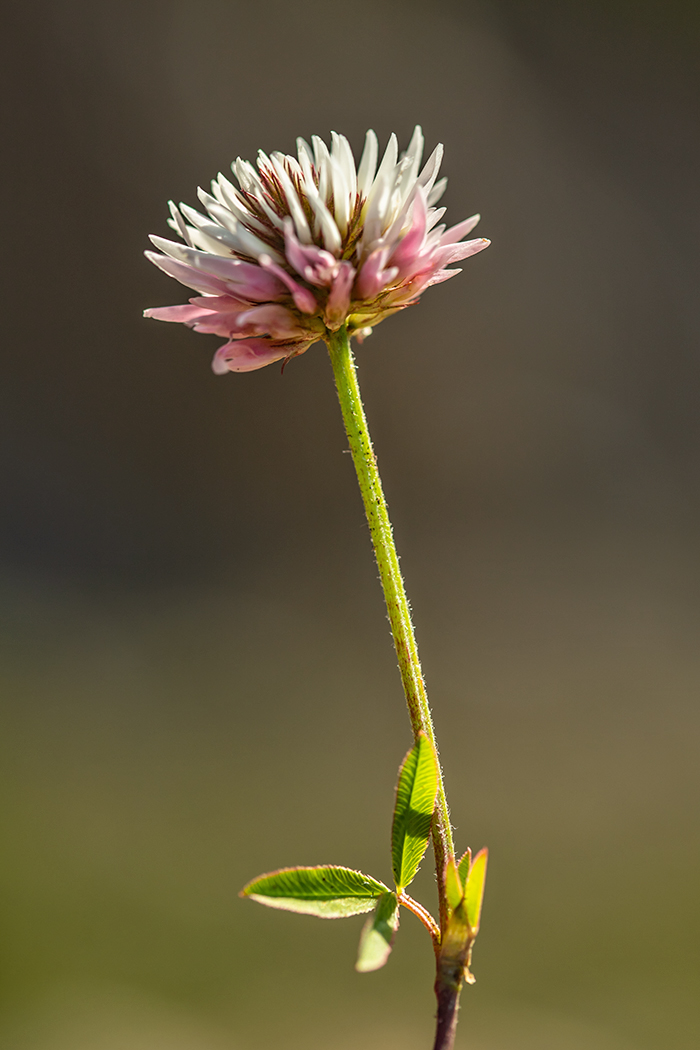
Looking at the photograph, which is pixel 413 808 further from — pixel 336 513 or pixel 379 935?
pixel 336 513

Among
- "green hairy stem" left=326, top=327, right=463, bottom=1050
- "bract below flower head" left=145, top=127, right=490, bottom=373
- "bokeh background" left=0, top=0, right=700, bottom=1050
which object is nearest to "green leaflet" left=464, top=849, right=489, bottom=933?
"green hairy stem" left=326, top=327, right=463, bottom=1050

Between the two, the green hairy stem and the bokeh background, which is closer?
the green hairy stem

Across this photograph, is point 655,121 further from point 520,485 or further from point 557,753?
point 557,753

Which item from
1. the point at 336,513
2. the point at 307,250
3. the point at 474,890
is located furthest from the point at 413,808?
the point at 336,513

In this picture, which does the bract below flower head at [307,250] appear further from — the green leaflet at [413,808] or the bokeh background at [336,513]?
the bokeh background at [336,513]

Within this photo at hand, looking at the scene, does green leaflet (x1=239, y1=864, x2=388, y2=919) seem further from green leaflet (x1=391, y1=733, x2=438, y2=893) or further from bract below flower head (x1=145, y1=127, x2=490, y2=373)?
bract below flower head (x1=145, y1=127, x2=490, y2=373)
